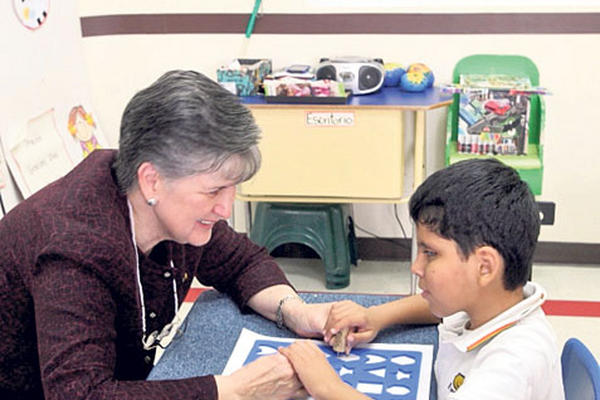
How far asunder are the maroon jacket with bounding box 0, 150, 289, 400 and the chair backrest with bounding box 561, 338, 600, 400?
60 cm

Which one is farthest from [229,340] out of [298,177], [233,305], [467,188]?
[298,177]

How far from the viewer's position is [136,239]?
53.6 inches

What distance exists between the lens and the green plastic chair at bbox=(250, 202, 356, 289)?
3.17 meters

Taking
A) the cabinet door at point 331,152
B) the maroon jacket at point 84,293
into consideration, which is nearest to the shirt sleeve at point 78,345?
the maroon jacket at point 84,293

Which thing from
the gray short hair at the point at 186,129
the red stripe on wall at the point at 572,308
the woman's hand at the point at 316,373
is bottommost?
the red stripe on wall at the point at 572,308

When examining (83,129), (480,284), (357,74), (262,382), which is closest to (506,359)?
(480,284)

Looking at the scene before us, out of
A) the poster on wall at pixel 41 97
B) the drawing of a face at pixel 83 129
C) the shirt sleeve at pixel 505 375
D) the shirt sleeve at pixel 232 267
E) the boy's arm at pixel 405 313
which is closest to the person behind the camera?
the shirt sleeve at pixel 505 375

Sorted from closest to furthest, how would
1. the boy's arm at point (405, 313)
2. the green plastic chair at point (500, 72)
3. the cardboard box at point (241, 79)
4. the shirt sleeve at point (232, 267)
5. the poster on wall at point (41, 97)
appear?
1. the boy's arm at point (405, 313)
2. the shirt sleeve at point (232, 267)
3. the poster on wall at point (41, 97)
4. the cardboard box at point (241, 79)
5. the green plastic chair at point (500, 72)

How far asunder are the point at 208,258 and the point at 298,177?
145 centimetres

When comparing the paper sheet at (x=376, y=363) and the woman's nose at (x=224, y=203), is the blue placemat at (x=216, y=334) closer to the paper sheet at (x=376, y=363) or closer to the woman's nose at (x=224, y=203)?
the paper sheet at (x=376, y=363)

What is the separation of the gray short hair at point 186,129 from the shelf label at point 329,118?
160 centimetres

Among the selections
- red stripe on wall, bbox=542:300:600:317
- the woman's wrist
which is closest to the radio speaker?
red stripe on wall, bbox=542:300:600:317

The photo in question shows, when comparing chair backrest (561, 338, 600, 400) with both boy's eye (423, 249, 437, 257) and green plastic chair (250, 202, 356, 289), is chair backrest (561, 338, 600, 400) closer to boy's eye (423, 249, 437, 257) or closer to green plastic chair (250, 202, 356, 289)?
boy's eye (423, 249, 437, 257)

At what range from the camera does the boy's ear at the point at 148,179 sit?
1.25 meters
